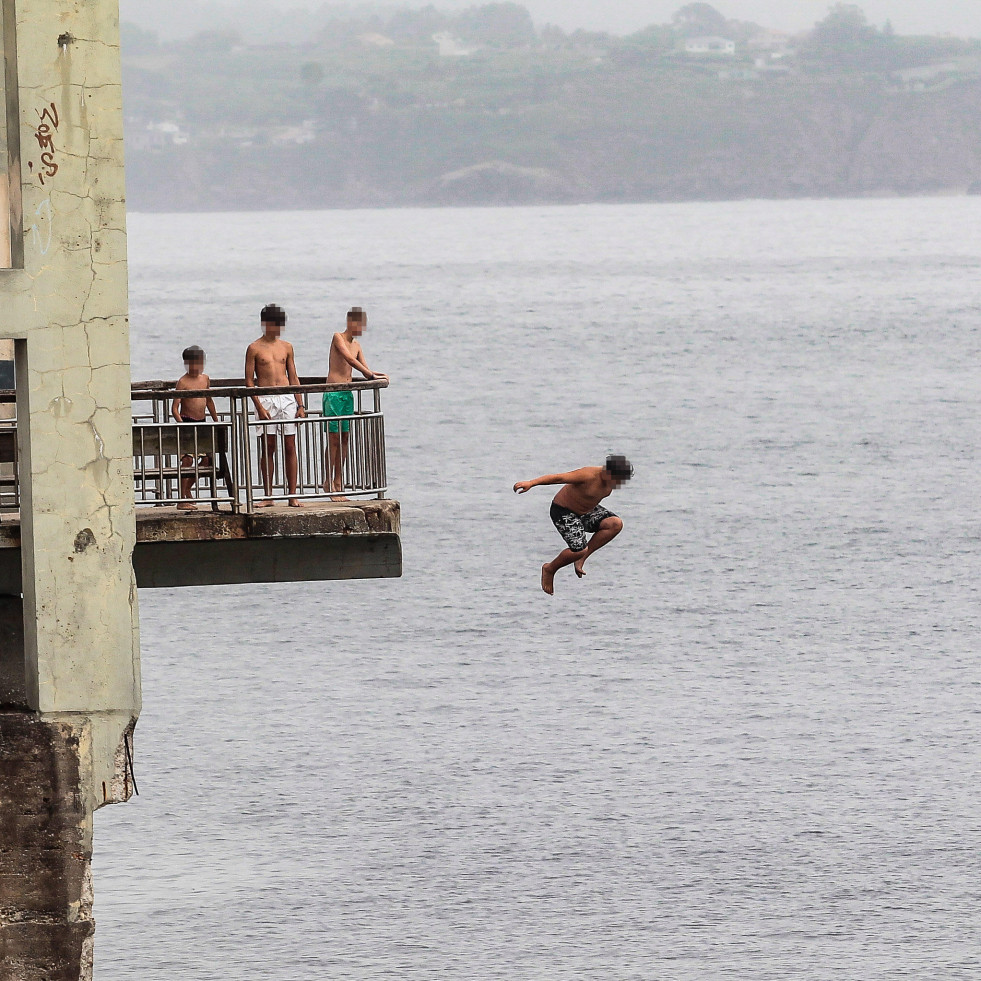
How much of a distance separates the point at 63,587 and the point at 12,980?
2.96 meters

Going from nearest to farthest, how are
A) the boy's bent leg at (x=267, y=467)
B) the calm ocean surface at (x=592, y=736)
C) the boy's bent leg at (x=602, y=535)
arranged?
the boy's bent leg at (x=267, y=467) → the boy's bent leg at (x=602, y=535) → the calm ocean surface at (x=592, y=736)

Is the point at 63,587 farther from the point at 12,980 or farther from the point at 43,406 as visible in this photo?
the point at 12,980

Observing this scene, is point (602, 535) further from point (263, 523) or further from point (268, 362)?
point (268, 362)

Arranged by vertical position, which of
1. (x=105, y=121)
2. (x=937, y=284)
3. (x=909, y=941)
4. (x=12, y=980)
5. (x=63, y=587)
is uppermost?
(x=937, y=284)

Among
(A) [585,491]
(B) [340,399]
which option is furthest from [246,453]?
(A) [585,491]

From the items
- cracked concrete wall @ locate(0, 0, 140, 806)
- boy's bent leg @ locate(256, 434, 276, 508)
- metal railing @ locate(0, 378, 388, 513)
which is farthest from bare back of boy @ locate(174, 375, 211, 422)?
cracked concrete wall @ locate(0, 0, 140, 806)

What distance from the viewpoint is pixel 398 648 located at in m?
40.0

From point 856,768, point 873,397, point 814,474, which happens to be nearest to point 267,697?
point 856,768

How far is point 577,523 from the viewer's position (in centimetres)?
1727

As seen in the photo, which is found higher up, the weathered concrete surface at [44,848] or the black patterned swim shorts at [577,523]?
the black patterned swim shorts at [577,523]

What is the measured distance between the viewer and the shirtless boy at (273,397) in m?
16.3

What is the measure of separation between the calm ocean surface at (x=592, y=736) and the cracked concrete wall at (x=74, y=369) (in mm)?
9758

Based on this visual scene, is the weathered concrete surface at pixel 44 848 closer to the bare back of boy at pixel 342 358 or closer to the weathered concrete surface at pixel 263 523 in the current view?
the weathered concrete surface at pixel 263 523

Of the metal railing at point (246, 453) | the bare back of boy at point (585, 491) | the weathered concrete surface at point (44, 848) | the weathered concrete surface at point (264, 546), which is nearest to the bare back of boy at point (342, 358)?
the metal railing at point (246, 453)
